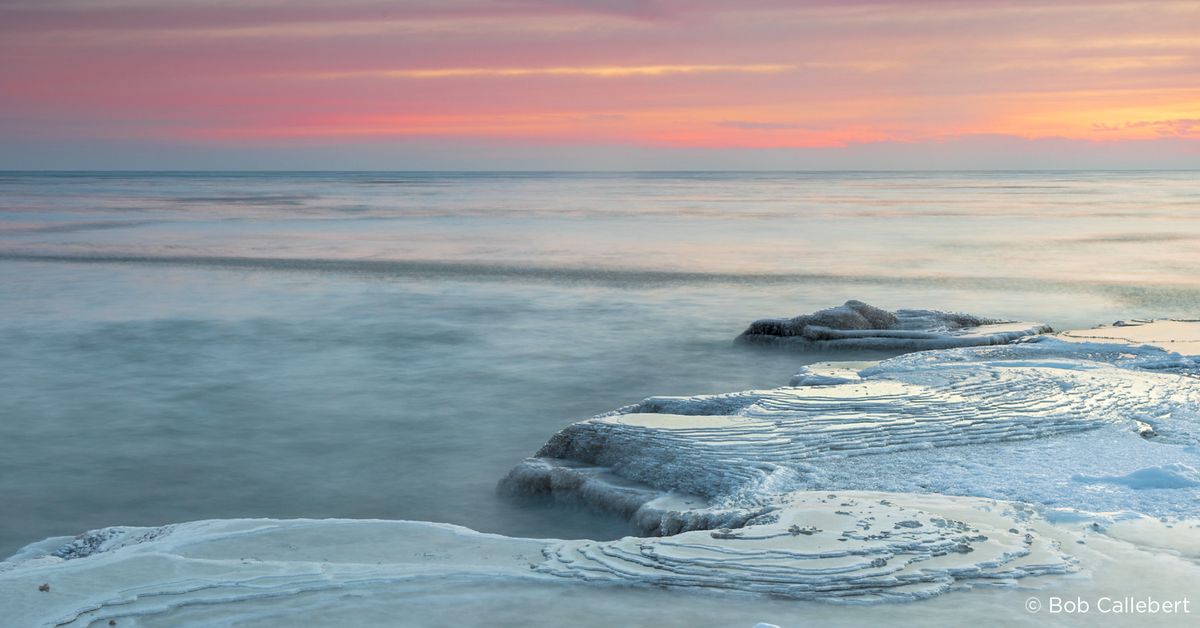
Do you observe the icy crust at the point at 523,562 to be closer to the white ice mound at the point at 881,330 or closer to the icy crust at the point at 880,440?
the icy crust at the point at 880,440

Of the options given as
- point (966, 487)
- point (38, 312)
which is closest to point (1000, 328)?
point (966, 487)

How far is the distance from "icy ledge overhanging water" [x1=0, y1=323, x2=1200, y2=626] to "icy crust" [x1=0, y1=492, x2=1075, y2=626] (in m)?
0.01

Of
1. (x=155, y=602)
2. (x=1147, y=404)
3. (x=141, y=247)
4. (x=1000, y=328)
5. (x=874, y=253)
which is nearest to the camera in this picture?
(x=155, y=602)

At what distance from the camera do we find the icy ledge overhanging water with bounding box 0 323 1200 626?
4516 mm

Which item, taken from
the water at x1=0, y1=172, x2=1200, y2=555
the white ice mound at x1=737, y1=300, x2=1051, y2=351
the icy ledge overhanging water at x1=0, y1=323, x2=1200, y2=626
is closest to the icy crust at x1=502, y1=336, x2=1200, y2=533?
the icy ledge overhanging water at x1=0, y1=323, x2=1200, y2=626

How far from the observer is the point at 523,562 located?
4.86 meters

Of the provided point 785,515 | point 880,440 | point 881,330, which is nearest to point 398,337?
point 881,330

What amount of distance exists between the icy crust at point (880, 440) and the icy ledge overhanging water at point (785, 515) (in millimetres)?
20

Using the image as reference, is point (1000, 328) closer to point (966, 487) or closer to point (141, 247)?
point (966, 487)

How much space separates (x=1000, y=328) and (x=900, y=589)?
8.86 metres

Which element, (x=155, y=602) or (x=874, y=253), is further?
(x=874, y=253)

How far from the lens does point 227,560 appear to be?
491cm

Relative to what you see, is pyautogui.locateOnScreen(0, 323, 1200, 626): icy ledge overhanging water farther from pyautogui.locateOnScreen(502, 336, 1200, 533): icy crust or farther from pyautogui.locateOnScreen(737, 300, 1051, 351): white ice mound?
pyautogui.locateOnScreen(737, 300, 1051, 351): white ice mound

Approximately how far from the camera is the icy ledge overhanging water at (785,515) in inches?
178
